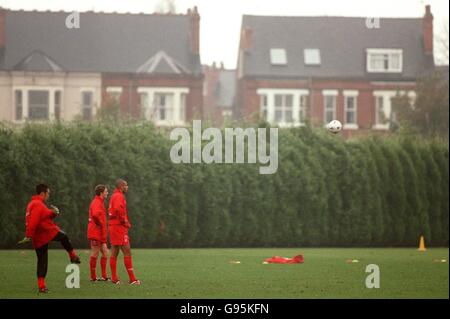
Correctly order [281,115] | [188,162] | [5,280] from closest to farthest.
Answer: [5,280] → [188,162] → [281,115]

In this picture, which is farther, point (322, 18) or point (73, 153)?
point (322, 18)

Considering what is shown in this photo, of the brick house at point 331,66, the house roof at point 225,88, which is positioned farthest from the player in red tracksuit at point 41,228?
the house roof at point 225,88

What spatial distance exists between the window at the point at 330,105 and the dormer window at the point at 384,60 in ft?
10.0

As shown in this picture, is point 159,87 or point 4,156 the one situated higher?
point 159,87

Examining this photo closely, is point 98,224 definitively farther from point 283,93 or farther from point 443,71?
point 443,71

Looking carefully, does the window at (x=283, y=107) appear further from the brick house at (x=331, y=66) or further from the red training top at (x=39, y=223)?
the red training top at (x=39, y=223)

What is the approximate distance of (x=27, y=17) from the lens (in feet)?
229

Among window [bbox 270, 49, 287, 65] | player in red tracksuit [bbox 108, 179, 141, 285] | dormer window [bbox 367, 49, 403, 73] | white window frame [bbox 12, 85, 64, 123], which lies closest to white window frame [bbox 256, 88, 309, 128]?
window [bbox 270, 49, 287, 65]

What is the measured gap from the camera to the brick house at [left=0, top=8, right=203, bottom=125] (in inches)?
2670

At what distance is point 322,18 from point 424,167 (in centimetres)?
3258

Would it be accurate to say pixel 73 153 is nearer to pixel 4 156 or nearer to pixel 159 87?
pixel 4 156

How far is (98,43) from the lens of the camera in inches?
2756

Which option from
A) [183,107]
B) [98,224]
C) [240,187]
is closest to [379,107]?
[183,107]
